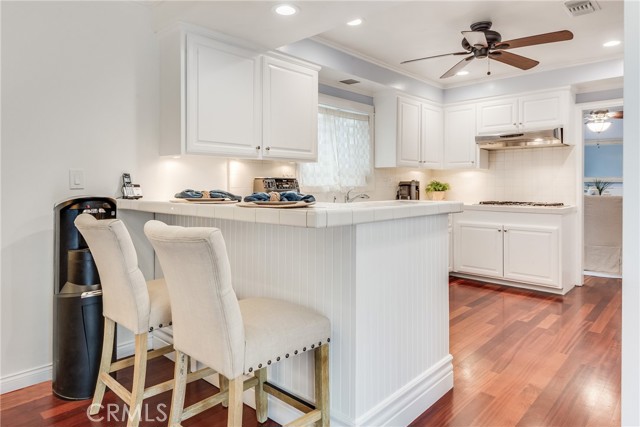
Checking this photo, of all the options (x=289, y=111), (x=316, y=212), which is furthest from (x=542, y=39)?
(x=316, y=212)

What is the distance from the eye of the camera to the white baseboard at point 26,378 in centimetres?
226

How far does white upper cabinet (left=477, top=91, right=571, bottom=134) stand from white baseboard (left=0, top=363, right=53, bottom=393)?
4.88 meters

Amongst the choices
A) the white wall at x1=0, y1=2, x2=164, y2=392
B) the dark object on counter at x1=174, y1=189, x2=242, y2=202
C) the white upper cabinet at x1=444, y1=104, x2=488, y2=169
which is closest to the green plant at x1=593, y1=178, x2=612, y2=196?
the white upper cabinet at x1=444, y1=104, x2=488, y2=169

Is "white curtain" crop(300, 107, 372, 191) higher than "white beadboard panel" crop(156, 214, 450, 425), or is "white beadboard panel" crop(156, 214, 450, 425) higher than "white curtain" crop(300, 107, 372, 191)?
"white curtain" crop(300, 107, 372, 191)

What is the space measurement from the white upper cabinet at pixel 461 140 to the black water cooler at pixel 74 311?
170 inches

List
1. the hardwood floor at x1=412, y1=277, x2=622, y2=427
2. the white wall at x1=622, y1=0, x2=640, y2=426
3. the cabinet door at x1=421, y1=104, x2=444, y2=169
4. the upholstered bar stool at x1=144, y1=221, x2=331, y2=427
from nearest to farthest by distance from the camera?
the white wall at x1=622, y1=0, x2=640, y2=426
the upholstered bar stool at x1=144, y1=221, x2=331, y2=427
the hardwood floor at x1=412, y1=277, x2=622, y2=427
the cabinet door at x1=421, y1=104, x2=444, y2=169

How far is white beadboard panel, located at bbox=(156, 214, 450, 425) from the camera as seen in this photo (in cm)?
167

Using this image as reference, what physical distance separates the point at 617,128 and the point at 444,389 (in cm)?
946

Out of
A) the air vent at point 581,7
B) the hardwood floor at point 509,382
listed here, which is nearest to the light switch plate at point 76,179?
the hardwood floor at point 509,382

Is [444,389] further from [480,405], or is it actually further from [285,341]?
[285,341]

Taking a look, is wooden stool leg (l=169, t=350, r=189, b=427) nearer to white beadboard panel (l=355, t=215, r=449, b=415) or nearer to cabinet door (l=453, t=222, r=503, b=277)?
white beadboard panel (l=355, t=215, r=449, b=415)

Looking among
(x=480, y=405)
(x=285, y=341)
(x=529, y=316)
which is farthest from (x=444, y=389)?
(x=529, y=316)

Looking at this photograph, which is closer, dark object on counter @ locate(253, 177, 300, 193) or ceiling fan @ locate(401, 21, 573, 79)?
ceiling fan @ locate(401, 21, 573, 79)

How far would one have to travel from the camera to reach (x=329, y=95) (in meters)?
4.27
